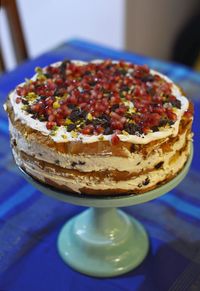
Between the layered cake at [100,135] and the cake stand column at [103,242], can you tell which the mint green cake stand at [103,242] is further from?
the layered cake at [100,135]

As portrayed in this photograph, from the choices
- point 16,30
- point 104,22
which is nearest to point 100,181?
point 16,30

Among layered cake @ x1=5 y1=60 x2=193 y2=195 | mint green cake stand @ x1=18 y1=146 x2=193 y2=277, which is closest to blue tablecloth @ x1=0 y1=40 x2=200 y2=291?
mint green cake stand @ x1=18 y1=146 x2=193 y2=277

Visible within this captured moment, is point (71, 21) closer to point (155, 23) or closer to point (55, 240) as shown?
point (155, 23)

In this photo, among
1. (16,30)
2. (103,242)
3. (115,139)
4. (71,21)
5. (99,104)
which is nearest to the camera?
(115,139)

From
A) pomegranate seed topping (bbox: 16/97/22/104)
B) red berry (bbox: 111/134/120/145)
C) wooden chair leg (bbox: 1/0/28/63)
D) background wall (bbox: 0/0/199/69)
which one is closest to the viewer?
red berry (bbox: 111/134/120/145)

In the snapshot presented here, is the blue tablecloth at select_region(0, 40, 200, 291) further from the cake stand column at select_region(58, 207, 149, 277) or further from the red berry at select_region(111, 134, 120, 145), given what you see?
the red berry at select_region(111, 134, 120, 145)

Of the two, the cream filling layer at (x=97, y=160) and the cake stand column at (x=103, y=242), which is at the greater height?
the cream filling layer at (x=97, y=160)

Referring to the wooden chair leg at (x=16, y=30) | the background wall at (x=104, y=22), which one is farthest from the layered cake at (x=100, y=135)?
the background wall at (x=104, y=22)
